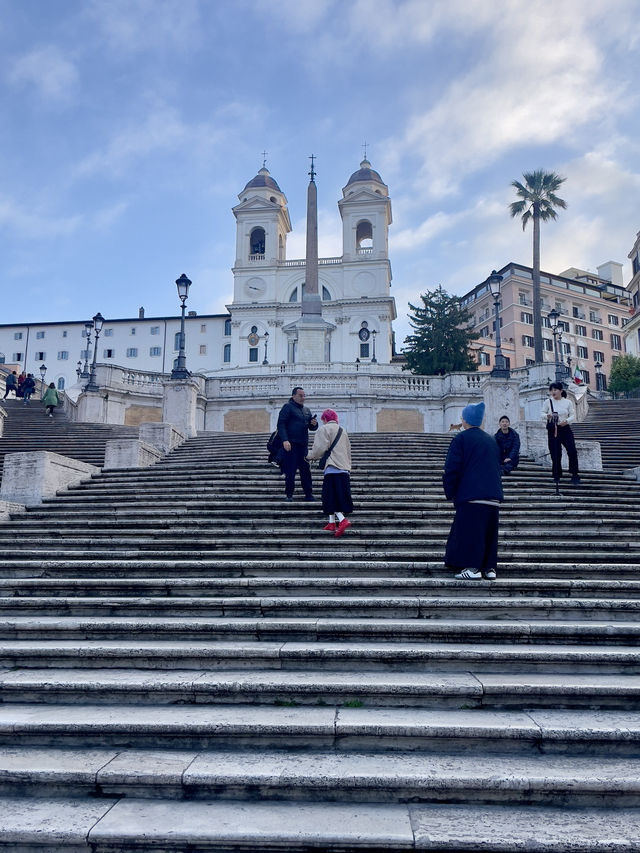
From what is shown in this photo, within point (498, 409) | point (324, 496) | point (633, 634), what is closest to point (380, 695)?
point (633, 634)

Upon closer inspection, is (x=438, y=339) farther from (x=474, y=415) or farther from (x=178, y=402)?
(x=474, y=415)

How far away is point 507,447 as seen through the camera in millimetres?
11133

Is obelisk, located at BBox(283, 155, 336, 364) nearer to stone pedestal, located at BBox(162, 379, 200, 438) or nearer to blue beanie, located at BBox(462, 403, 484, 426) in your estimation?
stone pedestal, located at BBox(162, 379, 200, 438)

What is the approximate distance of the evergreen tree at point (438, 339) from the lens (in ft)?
125

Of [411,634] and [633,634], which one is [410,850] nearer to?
[411,634]

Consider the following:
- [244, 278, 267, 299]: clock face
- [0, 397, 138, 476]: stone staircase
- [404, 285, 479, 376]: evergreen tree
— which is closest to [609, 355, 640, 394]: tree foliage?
[404, 285, 479, 376]: evergreen tree

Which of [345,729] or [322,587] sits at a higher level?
[322,587]

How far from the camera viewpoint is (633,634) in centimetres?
518

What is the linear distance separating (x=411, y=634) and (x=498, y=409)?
14.9 meters

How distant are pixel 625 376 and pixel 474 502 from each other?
4175cm

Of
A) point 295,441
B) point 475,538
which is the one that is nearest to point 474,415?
point 475,538

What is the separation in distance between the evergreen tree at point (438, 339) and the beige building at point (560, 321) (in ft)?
85.9

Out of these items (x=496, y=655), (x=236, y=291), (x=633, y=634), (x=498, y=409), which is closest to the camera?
(x=496, y=655)

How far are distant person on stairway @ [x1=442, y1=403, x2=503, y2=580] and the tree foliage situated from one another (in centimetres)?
3957
